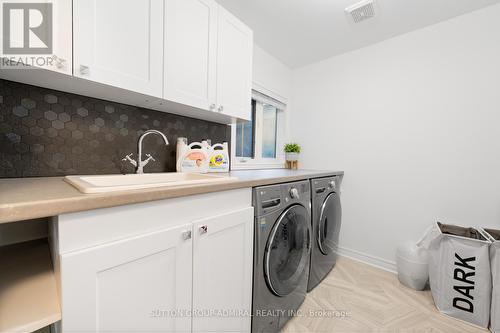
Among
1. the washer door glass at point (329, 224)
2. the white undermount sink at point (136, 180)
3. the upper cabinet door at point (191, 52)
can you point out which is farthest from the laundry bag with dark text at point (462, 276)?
the upper cabinet door at point (191, 52)

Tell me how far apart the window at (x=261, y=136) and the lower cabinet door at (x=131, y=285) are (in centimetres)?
144

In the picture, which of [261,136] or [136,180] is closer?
[136,180]

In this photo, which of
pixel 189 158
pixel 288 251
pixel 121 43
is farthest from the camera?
pixel 189 158

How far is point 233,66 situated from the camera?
5.14 feet

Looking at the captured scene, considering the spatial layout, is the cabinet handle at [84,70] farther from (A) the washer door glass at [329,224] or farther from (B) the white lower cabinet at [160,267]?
(A) the washer door glass at [329,224]

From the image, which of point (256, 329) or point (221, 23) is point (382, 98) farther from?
point (256, 329)

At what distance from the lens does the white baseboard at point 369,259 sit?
209cm

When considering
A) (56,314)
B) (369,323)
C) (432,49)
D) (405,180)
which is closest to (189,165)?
(56,314)

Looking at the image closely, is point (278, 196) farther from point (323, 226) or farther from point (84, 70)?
point (84, 70)

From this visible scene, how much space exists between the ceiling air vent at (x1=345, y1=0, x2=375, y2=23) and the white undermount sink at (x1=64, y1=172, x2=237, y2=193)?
5.64ft

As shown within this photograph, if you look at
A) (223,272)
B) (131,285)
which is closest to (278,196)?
(223,272)

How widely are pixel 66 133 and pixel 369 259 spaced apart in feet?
9.20

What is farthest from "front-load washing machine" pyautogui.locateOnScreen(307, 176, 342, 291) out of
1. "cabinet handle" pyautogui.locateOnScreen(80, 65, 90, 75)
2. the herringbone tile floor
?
"cabinet handle" pyautogui.locateOnScreen(80, 65, 90, 75)

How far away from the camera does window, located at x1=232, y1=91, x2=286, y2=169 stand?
2361 millimetres
